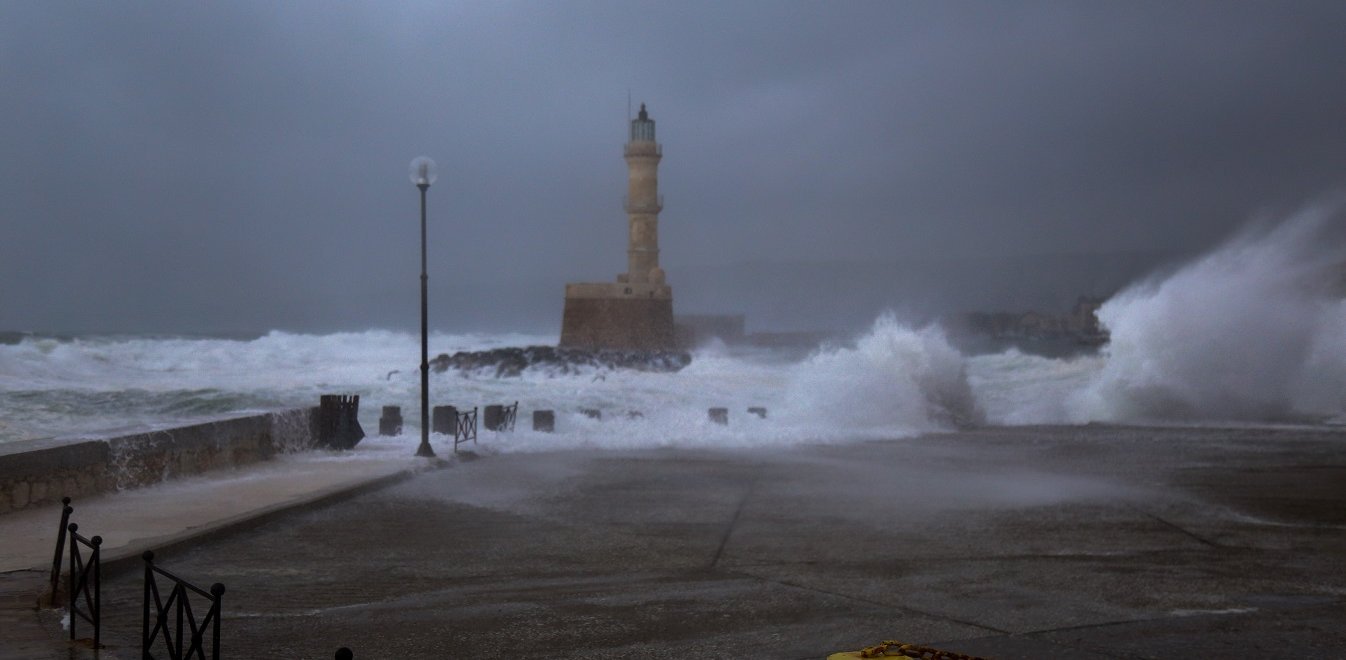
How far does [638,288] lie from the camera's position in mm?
54656

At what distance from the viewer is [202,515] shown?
9.22m

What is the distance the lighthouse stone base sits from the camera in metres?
54.6

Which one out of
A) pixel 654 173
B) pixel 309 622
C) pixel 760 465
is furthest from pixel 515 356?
pixel 309 622

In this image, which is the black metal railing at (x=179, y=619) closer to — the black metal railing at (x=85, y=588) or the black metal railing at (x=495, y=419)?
the black metal railing at (x=85, y=588)

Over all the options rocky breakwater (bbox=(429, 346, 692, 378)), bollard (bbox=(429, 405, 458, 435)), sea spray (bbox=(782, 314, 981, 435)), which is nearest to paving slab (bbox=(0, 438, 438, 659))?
bollard (bbox=(429, 405, 458, 435))

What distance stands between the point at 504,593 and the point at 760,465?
303 inches

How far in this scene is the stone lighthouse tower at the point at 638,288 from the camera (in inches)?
2130

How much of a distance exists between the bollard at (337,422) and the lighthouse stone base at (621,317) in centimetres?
3943

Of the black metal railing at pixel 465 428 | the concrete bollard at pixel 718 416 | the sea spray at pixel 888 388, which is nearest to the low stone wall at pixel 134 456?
the black metal railing at pixel 465 428

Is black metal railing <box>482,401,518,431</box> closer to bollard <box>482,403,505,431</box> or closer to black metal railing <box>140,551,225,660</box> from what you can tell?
bollard <box>482,403,505,431</box>

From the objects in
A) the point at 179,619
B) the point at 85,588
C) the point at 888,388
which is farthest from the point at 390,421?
the point at 179,619

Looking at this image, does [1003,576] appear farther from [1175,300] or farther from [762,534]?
[1175,300]

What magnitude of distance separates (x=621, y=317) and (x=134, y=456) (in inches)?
1756

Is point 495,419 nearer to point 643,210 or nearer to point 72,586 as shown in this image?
point 72,586
